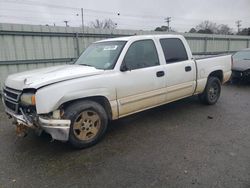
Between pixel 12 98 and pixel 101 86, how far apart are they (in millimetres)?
1472

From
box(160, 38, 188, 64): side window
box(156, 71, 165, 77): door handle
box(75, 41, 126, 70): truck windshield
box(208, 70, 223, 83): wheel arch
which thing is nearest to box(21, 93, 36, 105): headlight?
box(75, 41, 126, 70): truck windshield

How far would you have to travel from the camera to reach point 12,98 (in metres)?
3.33

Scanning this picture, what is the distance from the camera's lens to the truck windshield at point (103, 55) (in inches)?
148

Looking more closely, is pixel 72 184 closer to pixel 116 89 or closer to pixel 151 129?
pixel 116 89

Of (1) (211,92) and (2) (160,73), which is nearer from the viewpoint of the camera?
(2) (160,73)

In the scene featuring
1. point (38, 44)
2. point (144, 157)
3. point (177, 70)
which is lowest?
point (144, 157)

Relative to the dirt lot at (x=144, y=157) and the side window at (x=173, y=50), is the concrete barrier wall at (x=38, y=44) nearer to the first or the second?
the dirt lot at (x=144, y=157)

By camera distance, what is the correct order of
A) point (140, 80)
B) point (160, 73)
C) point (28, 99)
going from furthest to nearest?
1. point (160, 73)
2. point (140, 80)
3. point (28, 99)

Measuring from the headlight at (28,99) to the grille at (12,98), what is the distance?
0.41ft

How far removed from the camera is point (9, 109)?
3521mm

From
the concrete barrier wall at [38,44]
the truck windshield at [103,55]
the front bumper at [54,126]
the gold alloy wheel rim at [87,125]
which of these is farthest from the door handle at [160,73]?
the concrete barrier wall at [38,44]

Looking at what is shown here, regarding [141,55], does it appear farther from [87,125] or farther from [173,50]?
[87,125]

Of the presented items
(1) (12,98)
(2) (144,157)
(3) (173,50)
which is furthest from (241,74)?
(1) (12,98)

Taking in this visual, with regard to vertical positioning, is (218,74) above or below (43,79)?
below
